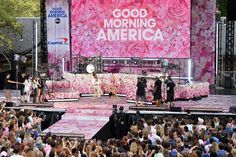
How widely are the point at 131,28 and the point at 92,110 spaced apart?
7.57 metres

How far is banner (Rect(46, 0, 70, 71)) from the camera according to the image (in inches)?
1244

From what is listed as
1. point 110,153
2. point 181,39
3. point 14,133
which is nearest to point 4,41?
point 181,39

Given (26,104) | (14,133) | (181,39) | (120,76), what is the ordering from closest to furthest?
(14,133), (26,104), (120,76), (181,39)

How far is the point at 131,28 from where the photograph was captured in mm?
29781

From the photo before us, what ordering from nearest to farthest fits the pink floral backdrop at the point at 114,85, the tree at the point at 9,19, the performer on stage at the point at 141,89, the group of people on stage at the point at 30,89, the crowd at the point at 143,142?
the crowd at the point at 143,142 → the performer on stage at the point at 141,89 → the group of people on stage at the point at 30,89 → the pink floral backdrop at the point at 114,85 → the tree at the point at 9,19

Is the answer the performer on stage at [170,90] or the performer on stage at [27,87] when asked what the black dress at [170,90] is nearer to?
the performer on stage at [170,90]

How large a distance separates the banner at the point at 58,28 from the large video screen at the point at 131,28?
1.04 meters

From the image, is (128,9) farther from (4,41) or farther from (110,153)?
(110,153)

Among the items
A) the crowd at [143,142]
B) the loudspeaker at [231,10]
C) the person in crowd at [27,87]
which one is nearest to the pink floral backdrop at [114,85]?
the person in crowd at [27,87]

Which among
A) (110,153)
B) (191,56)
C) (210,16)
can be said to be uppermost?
(210,16)

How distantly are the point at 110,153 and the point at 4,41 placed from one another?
22262 millimetres

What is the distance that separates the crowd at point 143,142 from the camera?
1212cm

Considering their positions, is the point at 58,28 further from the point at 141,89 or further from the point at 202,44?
the point at 141,89

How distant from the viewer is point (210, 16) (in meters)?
30.1
